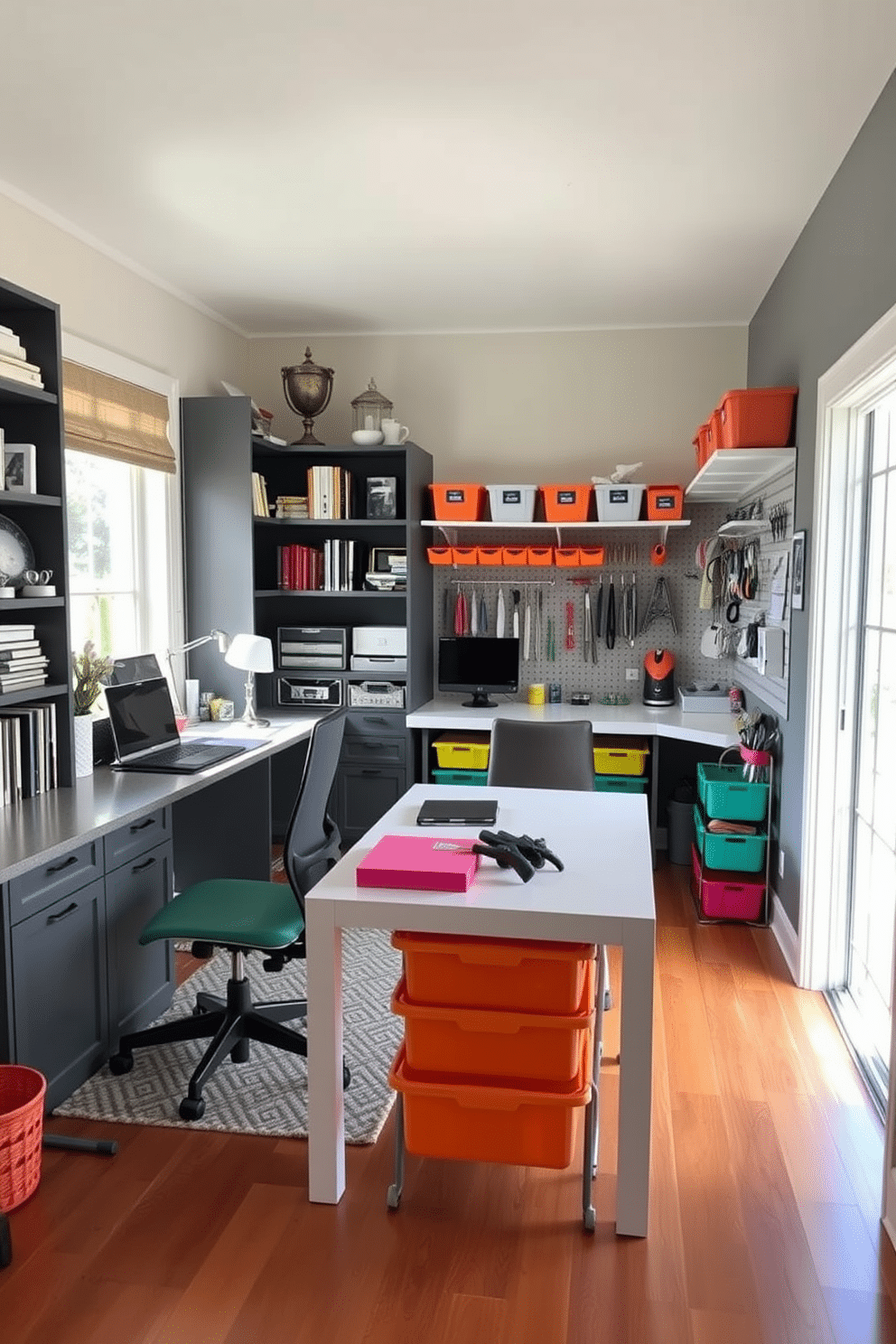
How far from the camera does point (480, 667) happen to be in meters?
5.26

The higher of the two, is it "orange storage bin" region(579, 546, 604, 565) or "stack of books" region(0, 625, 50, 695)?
"orange storage bin" region(579, 546, 604, 565)

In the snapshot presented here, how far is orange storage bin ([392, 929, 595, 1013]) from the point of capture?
214 cm

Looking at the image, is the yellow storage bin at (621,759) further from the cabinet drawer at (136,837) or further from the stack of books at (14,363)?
the stack of books at (14,363)

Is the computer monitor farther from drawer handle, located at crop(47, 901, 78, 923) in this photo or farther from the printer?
drawer handle, located at crop(47, 901, 78, 923)

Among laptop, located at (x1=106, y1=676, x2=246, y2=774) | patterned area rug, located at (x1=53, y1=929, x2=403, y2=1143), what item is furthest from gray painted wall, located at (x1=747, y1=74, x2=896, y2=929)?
laptop, located at (x1=106, y1=676, x2=246, y2=774)

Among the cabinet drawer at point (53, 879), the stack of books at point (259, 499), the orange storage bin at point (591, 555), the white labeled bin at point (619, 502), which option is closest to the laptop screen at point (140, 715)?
the cabinet drawer at point (53, 879)

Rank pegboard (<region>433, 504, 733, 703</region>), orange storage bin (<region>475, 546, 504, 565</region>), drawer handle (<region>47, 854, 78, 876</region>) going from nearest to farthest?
drawer handle (<region>47, 854, 78, 876</region>) < orange storage bin (<region>475, 546, 504, 565</region>) < pegboard (<region>433, 504, 733, 703</region>)

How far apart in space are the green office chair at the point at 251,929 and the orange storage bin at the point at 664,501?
2.51 metres

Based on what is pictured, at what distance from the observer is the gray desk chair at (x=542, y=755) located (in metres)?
3.58

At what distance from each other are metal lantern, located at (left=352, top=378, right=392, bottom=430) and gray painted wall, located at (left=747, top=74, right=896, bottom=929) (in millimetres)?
1890

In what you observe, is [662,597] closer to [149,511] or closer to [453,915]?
[149,511]

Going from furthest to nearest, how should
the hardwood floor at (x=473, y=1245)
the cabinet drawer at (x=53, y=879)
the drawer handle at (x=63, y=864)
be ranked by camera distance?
the drawer handle at (x=63, y=864) < the cabinet drawer at (x=53, y=879) < the hardwood floor at (x=473, y=1245)

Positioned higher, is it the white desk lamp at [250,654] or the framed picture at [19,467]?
the framed picture at [19,467]

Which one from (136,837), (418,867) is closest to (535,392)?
(136,837)
